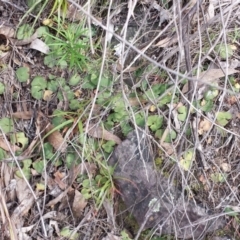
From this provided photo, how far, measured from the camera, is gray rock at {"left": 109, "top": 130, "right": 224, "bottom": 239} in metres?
1.89

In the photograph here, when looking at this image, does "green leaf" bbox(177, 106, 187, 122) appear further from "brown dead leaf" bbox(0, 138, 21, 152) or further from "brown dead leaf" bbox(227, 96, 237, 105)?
"brown dead leaf" bbox(0, 138, 21, 152)

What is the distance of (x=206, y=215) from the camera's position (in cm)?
190

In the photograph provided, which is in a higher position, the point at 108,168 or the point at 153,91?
the point at 153,91

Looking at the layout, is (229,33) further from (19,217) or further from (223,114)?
(19,217)

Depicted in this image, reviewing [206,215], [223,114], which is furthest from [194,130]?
[206,215]

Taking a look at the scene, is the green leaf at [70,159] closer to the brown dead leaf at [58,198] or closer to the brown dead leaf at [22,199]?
the brown dead leaf at [58,198]

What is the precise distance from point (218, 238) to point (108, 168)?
23.6 inches

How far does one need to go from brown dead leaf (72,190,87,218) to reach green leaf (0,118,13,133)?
42 centimetres

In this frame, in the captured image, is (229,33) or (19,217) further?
(229,33)

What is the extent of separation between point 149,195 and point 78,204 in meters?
0.32

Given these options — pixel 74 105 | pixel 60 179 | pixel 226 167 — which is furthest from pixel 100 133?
pixel 226 167

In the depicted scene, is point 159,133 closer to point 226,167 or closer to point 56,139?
point 226,167

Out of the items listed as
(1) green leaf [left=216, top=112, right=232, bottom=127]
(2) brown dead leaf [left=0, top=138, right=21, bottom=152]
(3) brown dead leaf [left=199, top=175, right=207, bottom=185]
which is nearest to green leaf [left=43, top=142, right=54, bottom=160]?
(2) brown dead leaf [left=0, top=138, right=21, bottom=152]

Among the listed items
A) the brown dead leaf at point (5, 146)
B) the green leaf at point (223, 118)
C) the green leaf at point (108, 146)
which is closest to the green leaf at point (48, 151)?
the brown dead leaf at point (5, 146)
